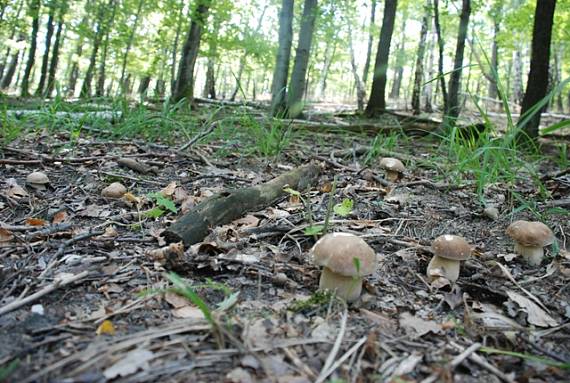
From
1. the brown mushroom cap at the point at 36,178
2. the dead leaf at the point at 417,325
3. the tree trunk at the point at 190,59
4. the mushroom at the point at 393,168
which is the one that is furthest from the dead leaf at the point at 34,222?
the tree trunk at the point at 190,59

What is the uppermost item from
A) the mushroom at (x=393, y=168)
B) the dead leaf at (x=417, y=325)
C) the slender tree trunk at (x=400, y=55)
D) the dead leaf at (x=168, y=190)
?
the slender tree trunk at (x=400, y=55)

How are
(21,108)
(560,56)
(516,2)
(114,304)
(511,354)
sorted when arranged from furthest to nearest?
(560,56) → (516,2) → (21,108) → (114,304) → (511,354)

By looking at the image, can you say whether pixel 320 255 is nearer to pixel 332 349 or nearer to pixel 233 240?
pixel 332 349

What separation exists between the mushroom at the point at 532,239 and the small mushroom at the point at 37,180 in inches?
139

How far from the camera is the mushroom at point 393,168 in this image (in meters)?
3.93

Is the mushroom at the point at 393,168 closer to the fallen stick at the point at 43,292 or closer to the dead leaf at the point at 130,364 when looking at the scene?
the fallen stick at the point at 43,292

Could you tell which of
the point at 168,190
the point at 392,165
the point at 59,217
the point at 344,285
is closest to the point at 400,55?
the point at 392,165

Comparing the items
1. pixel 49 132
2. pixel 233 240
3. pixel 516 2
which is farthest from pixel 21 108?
pixel 516 2

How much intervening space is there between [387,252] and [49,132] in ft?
→ 15.0

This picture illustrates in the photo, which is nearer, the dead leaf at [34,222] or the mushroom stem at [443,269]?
the mushroom stem at [443,269]

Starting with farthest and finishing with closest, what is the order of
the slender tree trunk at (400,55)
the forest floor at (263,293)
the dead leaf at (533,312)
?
1. the slender tree trunk at (400,55)
2. the dead leaf at (533,312)
3. the forest floor at (263,293)

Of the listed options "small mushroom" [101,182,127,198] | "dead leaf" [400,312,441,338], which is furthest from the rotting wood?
"dead leaf" [400,312,441,338]

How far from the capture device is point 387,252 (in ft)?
8.16

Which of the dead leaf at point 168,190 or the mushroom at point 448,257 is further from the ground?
the dead leaf at point 168,190
